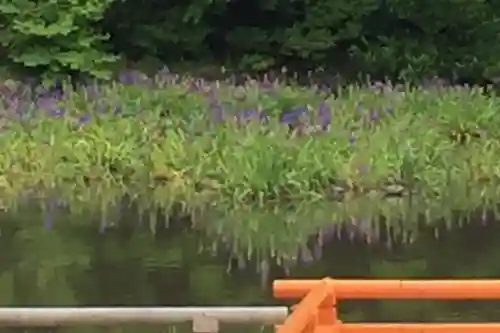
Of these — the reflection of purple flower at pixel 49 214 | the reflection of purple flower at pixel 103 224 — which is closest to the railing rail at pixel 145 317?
the reflection of purple flower at pixel 103 224

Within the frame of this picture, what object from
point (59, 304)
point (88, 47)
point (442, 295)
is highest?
point (88, 47)

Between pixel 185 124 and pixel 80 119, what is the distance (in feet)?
3.74

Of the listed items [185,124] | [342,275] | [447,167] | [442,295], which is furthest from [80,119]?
[442,295]

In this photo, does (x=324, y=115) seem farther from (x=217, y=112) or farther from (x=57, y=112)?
(x=57, y=112)

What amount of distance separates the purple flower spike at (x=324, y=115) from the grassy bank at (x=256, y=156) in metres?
0.03

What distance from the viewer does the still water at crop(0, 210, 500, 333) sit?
8680 mm

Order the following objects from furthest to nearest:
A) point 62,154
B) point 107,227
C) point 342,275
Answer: point 62,154, point 107,227, point 342,275

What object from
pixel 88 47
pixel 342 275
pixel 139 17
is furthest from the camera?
pixel 139 17

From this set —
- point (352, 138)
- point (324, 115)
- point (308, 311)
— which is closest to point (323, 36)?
point (324, 115)

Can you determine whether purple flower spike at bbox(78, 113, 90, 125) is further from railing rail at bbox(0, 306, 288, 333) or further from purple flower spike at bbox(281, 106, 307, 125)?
railing rail at bbox(0, 306, 288, 333)

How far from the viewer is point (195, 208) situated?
37.4 ft

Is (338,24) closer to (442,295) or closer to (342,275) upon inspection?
(342,275)

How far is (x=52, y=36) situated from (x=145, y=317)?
10.9 meters

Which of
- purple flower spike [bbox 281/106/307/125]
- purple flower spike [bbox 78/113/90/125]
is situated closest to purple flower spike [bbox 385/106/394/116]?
purple flower spike [bbox 281/106/307/125]
